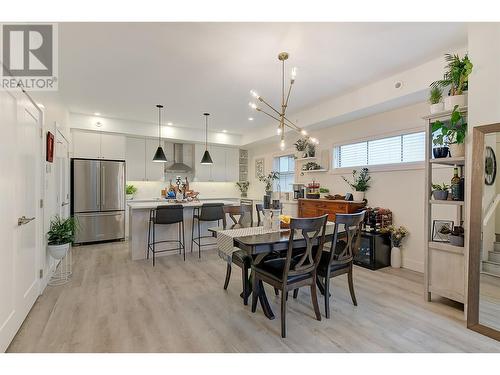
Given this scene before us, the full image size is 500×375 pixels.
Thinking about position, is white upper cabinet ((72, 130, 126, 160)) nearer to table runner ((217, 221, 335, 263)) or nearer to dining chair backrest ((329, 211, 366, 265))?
table runner ((217, 221, 335, 263))

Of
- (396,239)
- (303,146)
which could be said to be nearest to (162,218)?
(303,146)

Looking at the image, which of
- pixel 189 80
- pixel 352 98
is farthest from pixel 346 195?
pixel 189 80

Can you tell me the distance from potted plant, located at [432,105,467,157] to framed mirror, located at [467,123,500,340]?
0.19m

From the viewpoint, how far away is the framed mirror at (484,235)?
86.3 inches

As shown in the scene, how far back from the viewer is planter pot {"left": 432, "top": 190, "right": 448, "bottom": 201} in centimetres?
270

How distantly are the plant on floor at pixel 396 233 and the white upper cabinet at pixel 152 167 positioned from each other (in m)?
5.32

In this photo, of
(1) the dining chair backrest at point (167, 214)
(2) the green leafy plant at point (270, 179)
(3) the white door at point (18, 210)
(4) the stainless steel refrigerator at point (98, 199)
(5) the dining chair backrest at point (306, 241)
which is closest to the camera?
(3) the white door at point (18, 210)

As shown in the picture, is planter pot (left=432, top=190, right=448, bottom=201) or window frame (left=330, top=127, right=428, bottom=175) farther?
→ window frame (left=330, top=127, right=428, bottom=175)

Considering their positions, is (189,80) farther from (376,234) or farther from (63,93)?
(376,234)

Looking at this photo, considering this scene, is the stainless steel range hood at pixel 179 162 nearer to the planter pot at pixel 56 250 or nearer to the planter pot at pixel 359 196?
the planter pot at pixel 56 250

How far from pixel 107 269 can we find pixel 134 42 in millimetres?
3219

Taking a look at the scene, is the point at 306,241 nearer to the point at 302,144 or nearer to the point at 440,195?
the point at 440,195

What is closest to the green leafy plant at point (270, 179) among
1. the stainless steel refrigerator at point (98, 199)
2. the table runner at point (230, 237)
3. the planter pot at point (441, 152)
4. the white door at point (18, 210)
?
the stainless steel refrigerator at point (98, 199)

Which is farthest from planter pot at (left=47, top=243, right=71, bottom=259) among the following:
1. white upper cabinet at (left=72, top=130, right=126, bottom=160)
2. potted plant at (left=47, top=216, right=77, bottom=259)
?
white upper cabinet at (left=72, top=130, right=126, bottom=160)
